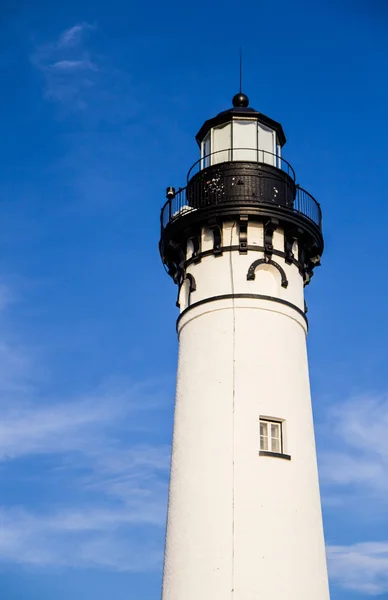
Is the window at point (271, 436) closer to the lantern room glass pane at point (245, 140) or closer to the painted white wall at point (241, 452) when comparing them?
the painted white wall at point (241, 452)

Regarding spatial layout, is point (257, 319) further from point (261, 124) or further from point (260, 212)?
point (261, 124)

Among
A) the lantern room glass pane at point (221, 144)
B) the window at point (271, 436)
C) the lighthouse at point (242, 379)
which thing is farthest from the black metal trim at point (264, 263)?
the window at point (271, 436)

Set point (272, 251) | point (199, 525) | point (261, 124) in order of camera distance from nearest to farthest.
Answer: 1. point (199, 525)
2. point (272, 251)
3. point (261, 124)

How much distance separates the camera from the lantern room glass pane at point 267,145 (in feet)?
73.0

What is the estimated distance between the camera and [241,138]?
2238cm

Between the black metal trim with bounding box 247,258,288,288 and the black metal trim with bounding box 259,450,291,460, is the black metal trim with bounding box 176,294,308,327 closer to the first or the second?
the black metal trim with bounding box 247,258,288,288

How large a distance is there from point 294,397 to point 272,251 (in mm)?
3799

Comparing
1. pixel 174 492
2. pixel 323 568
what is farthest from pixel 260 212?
pixel 323 568

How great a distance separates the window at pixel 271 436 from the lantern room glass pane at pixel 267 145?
718cm

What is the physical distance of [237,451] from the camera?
1859 cm

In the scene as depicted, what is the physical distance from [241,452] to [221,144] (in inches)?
343

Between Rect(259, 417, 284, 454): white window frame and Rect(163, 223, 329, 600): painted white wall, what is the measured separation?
19 cm

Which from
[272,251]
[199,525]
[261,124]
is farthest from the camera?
[261,124]

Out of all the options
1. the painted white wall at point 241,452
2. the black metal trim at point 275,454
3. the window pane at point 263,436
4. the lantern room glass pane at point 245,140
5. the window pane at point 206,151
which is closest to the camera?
the painted white wall at point 241,452
